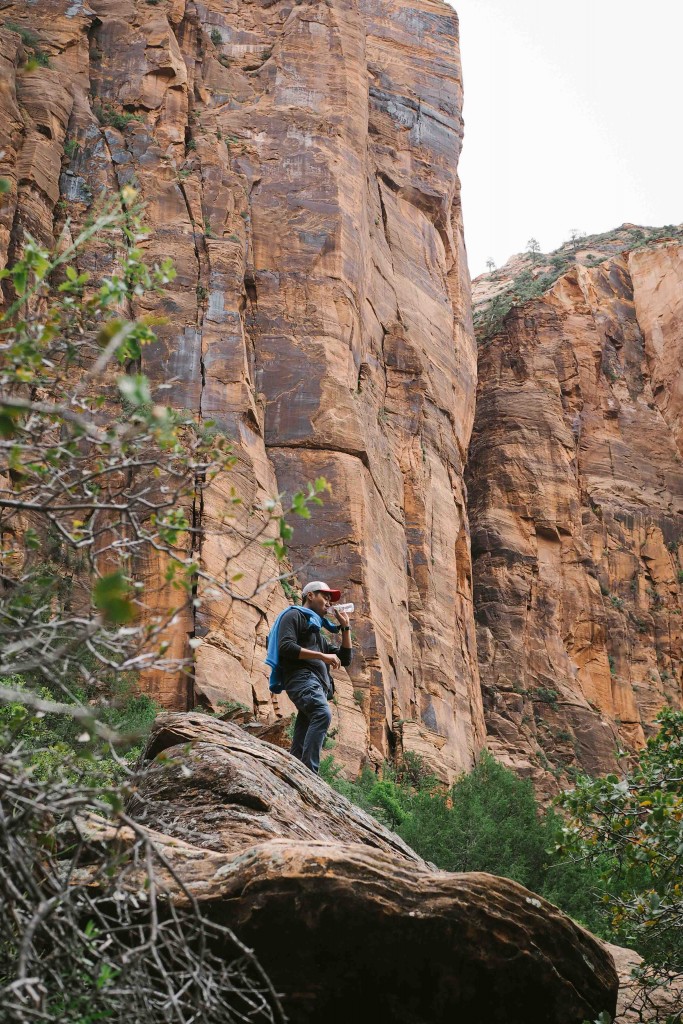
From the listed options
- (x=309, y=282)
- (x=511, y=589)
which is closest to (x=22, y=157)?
(x=309, y=282)

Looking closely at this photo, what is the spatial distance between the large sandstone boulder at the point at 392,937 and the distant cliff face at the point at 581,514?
25521mm

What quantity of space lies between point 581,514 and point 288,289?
18286 millimetres

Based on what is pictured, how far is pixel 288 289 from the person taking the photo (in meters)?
25.6

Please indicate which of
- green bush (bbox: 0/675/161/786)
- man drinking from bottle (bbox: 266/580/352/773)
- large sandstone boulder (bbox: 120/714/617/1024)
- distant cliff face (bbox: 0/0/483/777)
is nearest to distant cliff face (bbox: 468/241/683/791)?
distant cliff face (bbox: 0/0/483/777)

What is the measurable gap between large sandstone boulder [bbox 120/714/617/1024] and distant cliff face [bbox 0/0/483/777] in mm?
12421

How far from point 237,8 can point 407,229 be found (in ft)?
23.5

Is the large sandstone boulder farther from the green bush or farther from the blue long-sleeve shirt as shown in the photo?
the blue long-sleeve shirt

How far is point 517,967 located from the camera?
619 centimetres

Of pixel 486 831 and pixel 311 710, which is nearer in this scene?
pixel 311 710

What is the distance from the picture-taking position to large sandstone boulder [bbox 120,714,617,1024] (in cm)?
598

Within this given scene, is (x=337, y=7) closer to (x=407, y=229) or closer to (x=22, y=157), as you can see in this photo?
(x=407, y=229)

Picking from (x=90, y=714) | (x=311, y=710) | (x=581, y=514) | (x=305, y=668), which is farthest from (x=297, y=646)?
(x=581, y=514)

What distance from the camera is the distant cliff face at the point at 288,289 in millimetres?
22703

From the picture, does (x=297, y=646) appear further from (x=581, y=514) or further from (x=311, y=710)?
(x=581, y=514)
